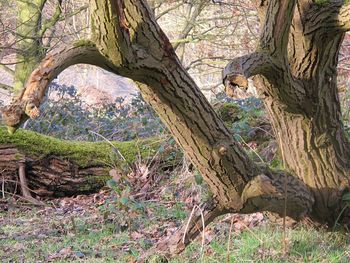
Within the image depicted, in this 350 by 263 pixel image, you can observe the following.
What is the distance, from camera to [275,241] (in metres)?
3.40

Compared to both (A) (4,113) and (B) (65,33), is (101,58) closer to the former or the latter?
(A) (4,113)

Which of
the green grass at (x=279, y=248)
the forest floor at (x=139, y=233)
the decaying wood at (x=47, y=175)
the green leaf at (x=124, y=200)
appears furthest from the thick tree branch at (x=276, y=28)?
the decaying wood at (x=47, y=175)

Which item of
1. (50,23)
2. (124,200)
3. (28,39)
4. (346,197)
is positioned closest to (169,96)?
(346,197)

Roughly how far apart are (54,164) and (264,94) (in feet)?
11.5

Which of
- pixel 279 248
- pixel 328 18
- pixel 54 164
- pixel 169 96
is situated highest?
pixel 328 18

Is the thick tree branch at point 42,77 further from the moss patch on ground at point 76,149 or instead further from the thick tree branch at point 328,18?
the moss patch on ground at point 76,149

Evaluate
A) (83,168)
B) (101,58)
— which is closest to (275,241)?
(101,58)

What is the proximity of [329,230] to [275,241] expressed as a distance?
15.0 inches

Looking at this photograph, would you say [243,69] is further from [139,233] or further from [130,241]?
[139,233]

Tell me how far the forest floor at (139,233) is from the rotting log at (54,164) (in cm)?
16

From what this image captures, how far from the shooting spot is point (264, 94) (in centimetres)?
312

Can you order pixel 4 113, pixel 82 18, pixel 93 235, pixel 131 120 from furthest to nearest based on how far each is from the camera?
1. pixel 82 18
2. pixel 131 120
3. pixel 93 235
4. pixel 4 113

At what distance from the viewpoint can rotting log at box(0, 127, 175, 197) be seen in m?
5.96

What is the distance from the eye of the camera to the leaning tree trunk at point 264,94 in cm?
222
